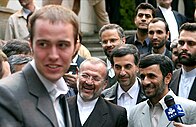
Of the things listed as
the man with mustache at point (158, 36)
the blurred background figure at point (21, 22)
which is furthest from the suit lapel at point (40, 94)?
the blurred background figure at point (21, 22)

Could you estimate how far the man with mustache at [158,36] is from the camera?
7781 millimetres

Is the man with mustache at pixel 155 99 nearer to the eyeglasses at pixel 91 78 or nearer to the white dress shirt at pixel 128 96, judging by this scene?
the eyeglasses at pixel 91 78

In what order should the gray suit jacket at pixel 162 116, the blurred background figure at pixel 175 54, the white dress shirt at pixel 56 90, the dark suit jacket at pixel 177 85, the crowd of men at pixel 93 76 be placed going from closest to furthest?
the crowd of men at pixel 93 76 < the white dress shirt at pixel 56 90 < the gray suit jacket at pixel 162 116 < the dark suit jacket at pixel 177 85 < the blurred background figure at pixel 175 54

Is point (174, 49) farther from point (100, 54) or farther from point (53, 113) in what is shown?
point (53, 113)

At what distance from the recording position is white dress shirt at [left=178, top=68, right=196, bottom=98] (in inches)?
245

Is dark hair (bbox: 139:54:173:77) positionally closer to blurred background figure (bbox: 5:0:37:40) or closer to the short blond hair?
the short blond hair

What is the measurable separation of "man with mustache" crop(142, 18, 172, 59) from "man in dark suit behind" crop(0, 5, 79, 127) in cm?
526

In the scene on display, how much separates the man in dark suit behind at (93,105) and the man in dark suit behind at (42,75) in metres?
2.59

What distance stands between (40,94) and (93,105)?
9.33 ft

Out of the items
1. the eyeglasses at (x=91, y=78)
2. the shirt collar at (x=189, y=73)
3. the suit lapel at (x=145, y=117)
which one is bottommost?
the suit lapel at (x=145, y=117)

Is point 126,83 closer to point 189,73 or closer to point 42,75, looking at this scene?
point 189,73

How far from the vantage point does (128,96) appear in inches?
234

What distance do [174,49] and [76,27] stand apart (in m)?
5.30

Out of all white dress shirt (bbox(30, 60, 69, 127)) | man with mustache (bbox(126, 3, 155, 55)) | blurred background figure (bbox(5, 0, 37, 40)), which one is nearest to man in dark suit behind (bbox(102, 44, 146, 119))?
man with mustache (bbox(126, 3, 155, 55))
